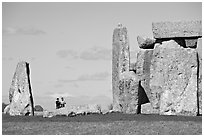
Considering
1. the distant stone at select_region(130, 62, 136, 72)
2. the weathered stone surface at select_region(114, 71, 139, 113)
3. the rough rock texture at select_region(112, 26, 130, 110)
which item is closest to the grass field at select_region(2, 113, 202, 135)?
the weathered stone surface at select_region(114, 71, 139, 113)

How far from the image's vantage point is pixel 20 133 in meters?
13.1

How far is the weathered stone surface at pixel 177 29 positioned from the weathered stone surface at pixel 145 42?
2.10 ft

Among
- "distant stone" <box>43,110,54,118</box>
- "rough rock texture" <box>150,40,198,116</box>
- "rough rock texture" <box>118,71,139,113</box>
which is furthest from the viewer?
"rough rock texture" <box>118,71,139,113</box>

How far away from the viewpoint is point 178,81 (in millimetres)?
17938

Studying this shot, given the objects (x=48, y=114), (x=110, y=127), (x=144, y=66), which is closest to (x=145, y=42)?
(x=144, y=66)

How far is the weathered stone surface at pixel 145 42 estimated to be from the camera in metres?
20.2

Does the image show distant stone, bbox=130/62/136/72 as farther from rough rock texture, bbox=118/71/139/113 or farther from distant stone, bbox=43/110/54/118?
distant stone, bbox=43/110/54/118

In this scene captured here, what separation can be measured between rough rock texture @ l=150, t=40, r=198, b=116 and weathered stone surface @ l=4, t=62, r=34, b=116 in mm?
4374

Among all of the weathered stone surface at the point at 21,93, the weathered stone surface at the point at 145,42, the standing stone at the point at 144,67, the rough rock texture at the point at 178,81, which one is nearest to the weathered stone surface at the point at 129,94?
the rough rock texture at the point at 178,81

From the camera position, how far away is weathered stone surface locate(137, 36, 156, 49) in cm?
2023

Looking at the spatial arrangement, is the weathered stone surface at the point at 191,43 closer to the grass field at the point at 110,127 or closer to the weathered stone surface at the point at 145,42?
the weathered stone surface at the point at 145,42

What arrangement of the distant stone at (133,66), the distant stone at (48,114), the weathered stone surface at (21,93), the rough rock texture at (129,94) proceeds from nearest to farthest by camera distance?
the distant stone at (48,114) → the rough rock texture at (129,94) → the weathered stone surface at (21,93) → the distant stone at (133,66)

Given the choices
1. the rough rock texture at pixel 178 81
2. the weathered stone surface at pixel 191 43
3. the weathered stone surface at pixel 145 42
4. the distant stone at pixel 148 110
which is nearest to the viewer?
the rough rock texture at pixel 178 81

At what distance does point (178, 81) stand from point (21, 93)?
531 cm
